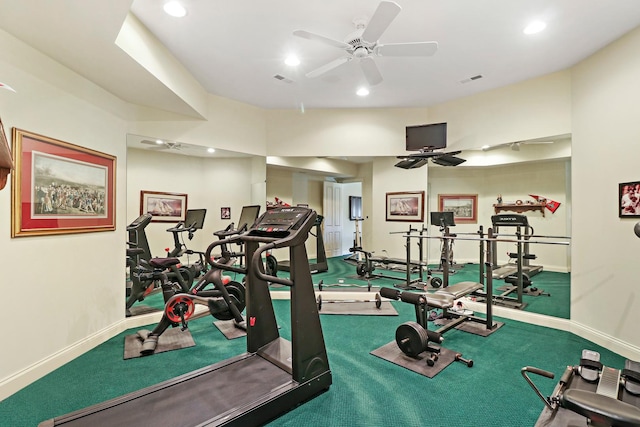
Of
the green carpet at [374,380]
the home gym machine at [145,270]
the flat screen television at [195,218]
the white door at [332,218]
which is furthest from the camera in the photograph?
the white door at [332,218]

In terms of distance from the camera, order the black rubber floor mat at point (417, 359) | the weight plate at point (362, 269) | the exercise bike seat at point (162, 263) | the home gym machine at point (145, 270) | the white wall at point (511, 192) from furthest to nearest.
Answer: the white wall at point (511, 192), the weight plate at point (362, 269), the home gym machine at point (145, 270), the exercise bike seat at point (162, 263), the black rubber floor mat at point (417, 359)

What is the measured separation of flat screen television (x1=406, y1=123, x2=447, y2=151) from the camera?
4.79 metres

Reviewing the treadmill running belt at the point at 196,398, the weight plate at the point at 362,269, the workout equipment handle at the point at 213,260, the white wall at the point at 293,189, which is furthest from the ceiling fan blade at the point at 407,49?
the weight plate at the point at 362,269

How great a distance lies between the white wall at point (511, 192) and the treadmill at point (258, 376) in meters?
6.39

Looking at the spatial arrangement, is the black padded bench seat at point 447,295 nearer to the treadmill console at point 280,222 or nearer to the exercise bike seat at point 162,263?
the treadmill console at point 280,222

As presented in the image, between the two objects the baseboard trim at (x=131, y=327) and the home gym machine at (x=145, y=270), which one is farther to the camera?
the home gym machine at (x=145, y=270)

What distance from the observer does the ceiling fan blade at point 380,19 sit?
2340 mm

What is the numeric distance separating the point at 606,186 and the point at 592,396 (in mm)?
3077

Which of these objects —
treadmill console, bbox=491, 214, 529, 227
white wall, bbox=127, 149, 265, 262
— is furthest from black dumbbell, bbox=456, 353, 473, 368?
white wall, bbox=127, 149, 265, 262

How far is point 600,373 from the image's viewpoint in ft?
7.54

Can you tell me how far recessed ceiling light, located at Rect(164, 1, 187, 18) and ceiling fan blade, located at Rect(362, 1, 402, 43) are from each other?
174 cm

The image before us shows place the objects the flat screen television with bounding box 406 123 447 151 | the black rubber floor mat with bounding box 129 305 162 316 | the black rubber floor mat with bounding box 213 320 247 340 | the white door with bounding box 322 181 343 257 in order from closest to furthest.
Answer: the black rubber floor mat with bounding box 213 320 247 340 < the black rubber floor mat with bounding box 129 305 162 316 < the flat screen television with bounding box 406 123 447 151 < the white door with bounding box 322 181 343 257

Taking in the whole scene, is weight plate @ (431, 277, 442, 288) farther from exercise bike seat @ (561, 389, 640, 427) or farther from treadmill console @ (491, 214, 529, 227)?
exercise bike seat @ (561, 389, 640, 427)

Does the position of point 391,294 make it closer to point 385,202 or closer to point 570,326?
point 570,326
